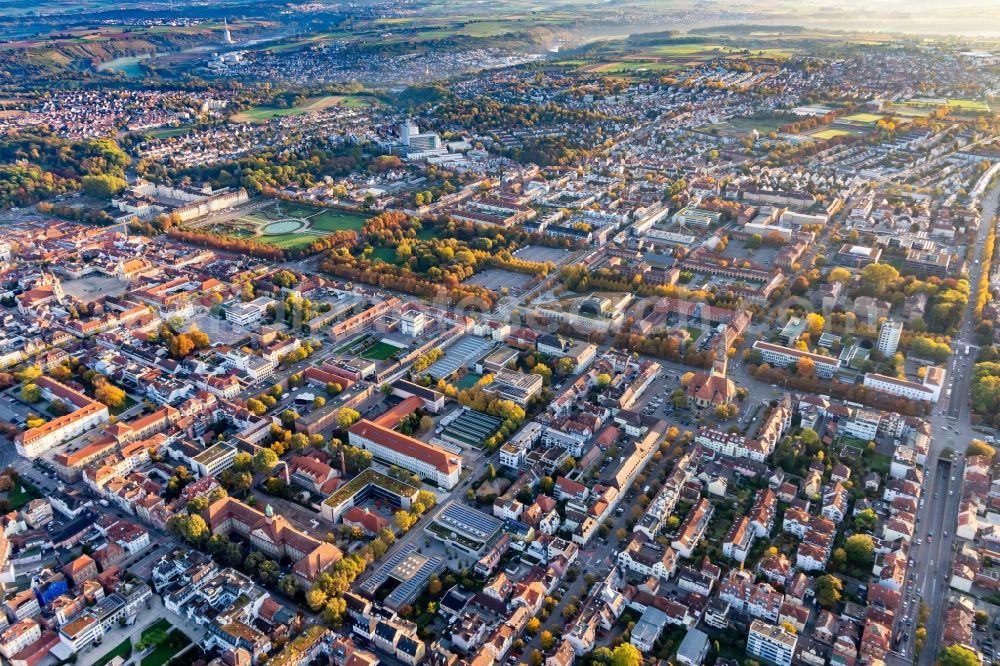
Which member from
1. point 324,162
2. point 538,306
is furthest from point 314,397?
point 324,162

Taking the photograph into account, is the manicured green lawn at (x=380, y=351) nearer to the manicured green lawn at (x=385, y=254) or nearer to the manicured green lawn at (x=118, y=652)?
the manicured green lawn at (x=385, y=254)

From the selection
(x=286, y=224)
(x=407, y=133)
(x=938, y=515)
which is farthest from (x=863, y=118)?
(x=938, y=515)

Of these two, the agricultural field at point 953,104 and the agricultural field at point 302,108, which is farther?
the agricultural field at point 302,108

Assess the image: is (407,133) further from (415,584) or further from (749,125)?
(415,584)

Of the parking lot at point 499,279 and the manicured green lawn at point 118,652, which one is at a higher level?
the parking lot at point 499,279

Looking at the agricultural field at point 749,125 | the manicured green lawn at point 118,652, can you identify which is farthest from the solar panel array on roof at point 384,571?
the agricultural field at point 749,125

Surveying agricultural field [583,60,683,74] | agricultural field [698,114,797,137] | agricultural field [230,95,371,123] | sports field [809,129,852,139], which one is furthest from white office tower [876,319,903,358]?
agricultural field [583,60,683,74]
